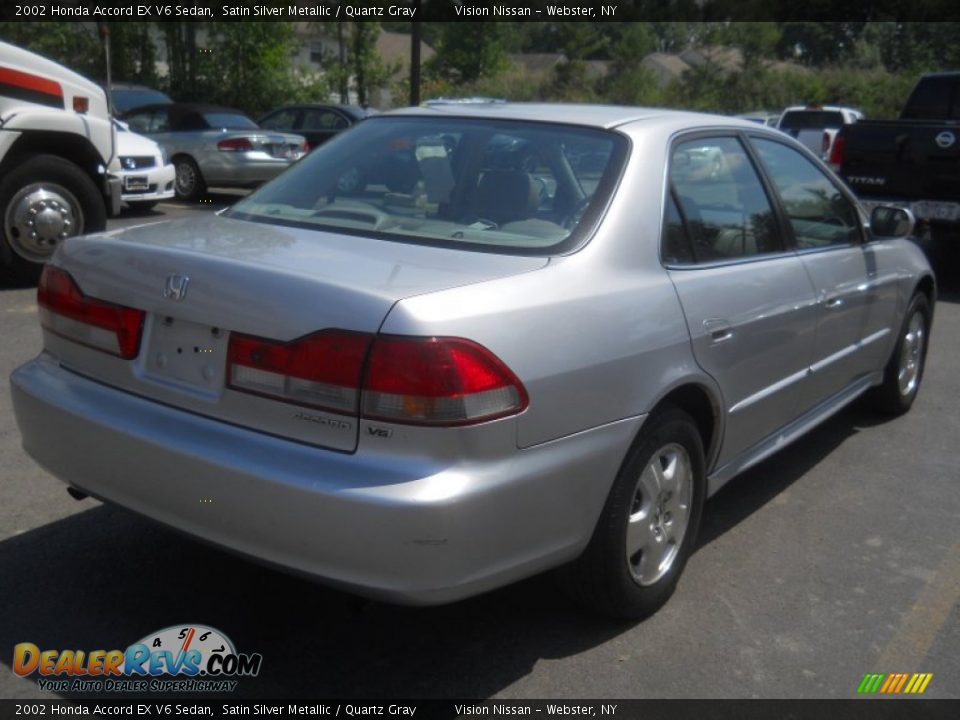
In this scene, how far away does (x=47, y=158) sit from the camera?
8172 millimetres

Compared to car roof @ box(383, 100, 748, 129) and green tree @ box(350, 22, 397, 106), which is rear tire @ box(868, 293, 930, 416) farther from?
green tree @ box(350, 22, 397, 106)

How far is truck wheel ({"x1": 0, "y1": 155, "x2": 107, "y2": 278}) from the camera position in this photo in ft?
26.2

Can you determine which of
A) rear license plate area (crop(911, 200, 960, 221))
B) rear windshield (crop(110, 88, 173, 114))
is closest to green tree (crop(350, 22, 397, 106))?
rear windshield (crop(110, 88, 173, 114))

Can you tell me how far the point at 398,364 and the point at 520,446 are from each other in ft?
1.32

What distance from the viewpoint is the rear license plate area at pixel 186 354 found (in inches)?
118

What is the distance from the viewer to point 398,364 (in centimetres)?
275

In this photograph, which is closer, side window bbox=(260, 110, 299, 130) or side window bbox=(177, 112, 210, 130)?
side window bbox=(177, 112, 210, 130)

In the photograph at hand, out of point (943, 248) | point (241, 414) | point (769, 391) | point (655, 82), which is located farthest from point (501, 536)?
point (655, 82)

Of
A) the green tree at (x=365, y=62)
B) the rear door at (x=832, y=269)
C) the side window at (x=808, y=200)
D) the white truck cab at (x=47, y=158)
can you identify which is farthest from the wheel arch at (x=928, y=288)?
the green tree at (x=365, y=62)

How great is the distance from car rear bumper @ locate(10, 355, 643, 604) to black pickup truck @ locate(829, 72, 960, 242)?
7947 mm

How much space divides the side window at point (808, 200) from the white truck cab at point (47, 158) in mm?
5520

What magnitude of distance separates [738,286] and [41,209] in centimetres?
595

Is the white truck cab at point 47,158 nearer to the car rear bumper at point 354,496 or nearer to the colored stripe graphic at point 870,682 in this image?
the car rear bumper at point 354,496

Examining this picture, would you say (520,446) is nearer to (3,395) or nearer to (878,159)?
(3,395)
